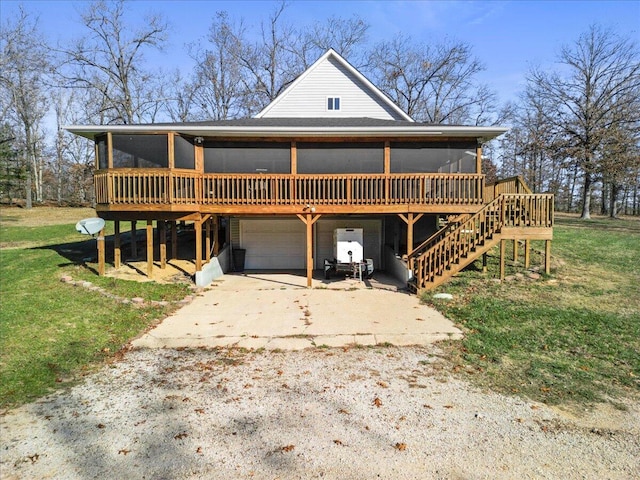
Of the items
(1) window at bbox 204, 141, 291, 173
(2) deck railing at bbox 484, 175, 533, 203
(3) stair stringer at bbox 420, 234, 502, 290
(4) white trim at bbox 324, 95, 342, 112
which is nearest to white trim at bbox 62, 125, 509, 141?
(1) window at bbox 204, 141, 291, 173

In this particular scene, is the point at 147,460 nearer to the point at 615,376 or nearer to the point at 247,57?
the point at 615,376

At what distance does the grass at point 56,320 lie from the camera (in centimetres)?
512

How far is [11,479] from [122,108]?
31443 mm

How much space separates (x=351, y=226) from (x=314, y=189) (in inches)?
→ 149

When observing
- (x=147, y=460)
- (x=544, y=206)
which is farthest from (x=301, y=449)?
(x=544, y=206)

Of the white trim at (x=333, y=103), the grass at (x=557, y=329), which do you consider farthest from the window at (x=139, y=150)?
the grass at (x=557, y=329)

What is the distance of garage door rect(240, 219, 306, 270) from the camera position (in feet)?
48.8

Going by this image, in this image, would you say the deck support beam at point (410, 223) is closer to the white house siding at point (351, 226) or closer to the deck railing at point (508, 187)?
the deck railing at point (508, 187)

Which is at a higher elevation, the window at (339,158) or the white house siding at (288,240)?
the window at (339,158)

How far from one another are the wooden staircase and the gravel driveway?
17.9 feet

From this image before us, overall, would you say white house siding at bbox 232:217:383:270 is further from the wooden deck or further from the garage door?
the wooden deck

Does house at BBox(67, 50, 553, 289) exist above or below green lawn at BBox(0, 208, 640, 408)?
above

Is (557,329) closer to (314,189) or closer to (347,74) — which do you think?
(314,189)

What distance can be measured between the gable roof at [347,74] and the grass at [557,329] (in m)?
8.18
